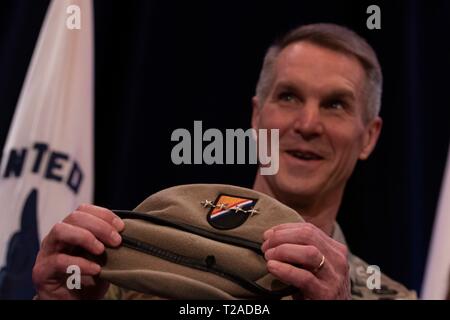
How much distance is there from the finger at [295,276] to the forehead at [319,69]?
1.49 feet

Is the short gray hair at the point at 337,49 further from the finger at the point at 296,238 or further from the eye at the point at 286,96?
the finger at the point at 296,238

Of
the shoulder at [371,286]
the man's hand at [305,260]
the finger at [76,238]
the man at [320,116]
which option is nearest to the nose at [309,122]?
the man at [320,116]

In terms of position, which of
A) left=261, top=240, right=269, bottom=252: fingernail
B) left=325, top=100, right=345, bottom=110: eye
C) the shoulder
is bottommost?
the shoulder

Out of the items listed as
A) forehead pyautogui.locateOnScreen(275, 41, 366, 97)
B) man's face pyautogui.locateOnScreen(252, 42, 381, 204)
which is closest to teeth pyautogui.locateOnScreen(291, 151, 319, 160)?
man's face pyautogui.locateOnScreen(252, 42, 381, 204)

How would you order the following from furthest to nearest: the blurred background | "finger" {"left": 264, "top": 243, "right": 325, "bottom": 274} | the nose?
1. the blurred background
2. the nose
3. "finger" {"left": 264, "top": 243, "right": 325, "bottom": 274}

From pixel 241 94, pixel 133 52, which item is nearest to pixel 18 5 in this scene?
pixel 133 52

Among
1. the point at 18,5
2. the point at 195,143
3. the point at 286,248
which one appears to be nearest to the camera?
the point at 286,248

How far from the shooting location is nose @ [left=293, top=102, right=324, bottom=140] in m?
1.09

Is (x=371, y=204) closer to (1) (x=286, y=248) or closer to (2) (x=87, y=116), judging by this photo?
(2) (x=87, y=116)

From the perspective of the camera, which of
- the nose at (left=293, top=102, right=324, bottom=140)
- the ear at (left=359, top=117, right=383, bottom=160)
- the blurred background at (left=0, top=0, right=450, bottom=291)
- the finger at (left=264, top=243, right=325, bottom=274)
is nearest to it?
the finger at (left=264, top=243, right=325, bottom=274)

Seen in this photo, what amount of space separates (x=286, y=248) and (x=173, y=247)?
0.15 meters

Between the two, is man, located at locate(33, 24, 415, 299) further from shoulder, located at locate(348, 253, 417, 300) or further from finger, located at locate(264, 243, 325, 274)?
finger, located at locate(264, 243, 325, 274)

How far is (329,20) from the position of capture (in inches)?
56.7

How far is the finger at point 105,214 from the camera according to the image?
76 centimetres
